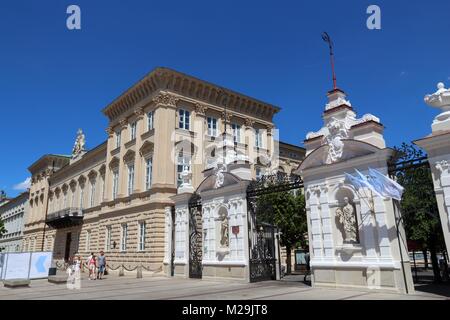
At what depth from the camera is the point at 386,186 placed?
1187 centimetres

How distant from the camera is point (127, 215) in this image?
2847 centimetres

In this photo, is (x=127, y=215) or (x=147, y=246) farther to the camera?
(x=127, y=215)

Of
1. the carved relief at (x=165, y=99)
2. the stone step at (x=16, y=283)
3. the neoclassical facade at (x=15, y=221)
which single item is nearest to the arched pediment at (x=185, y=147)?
the carved relief at (x=165, y=99)

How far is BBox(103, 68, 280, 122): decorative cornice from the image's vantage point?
90.8ft

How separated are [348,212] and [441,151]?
12.1ft

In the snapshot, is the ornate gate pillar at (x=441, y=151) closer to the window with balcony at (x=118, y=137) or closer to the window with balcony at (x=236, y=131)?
the window with balcony at (x=236, y=131)

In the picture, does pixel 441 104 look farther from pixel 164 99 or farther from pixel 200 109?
pixel 200 109

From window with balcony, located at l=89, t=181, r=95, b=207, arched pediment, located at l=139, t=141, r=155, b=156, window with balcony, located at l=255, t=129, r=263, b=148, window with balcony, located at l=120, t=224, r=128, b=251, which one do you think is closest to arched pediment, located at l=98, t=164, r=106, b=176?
window with balcony, located at l=89, t=181, r=95, b=207

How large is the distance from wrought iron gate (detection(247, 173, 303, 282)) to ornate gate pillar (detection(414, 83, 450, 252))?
6.12 meters

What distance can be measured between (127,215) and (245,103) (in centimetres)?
1380

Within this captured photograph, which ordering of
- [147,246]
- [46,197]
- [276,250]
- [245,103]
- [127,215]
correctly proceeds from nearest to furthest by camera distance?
[276,250] → [147,246] → [127,215] → [245,103] → [46,197]

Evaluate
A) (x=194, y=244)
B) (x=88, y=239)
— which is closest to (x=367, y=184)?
(x=194, y=244)

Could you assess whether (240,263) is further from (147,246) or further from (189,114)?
(189,114)
